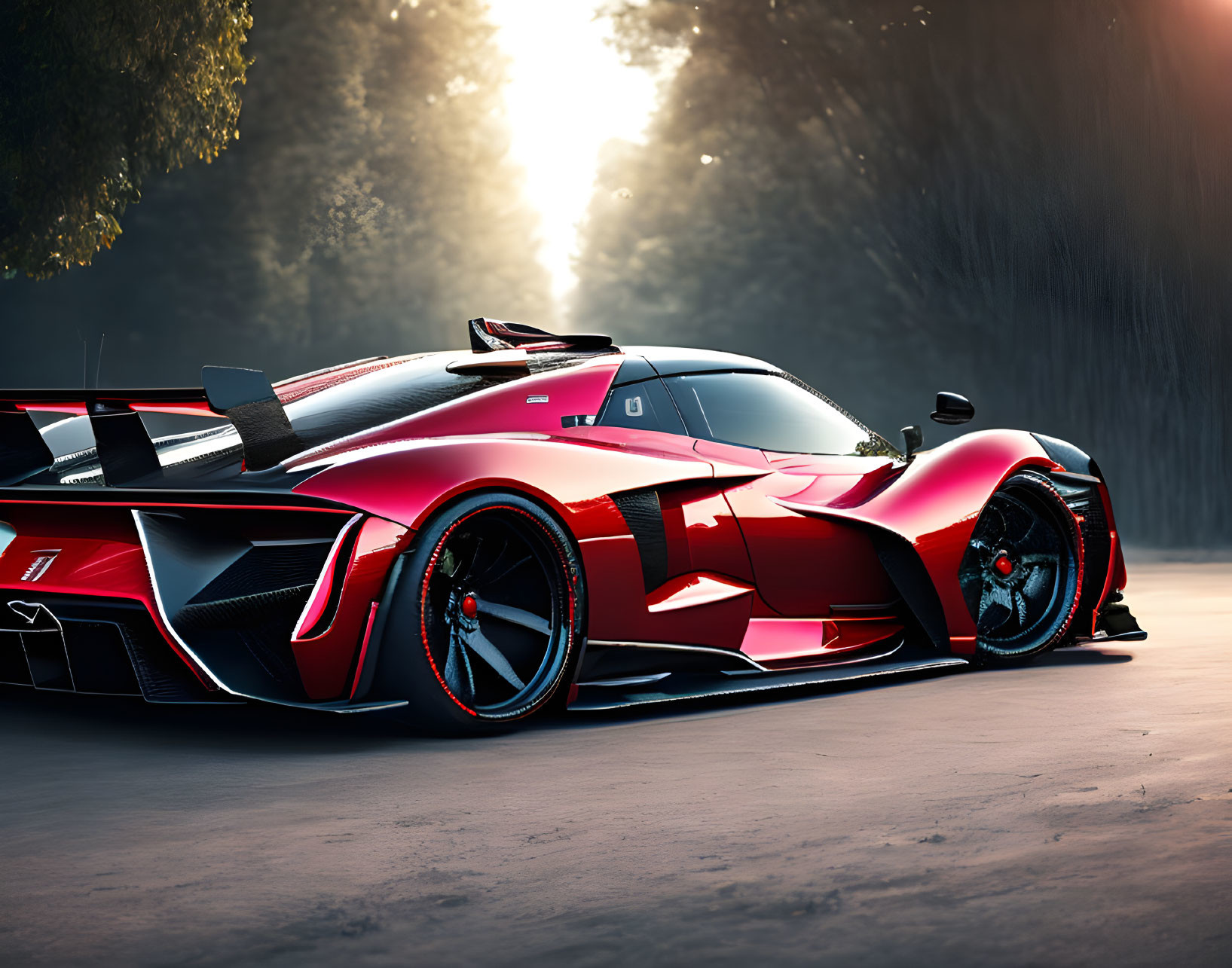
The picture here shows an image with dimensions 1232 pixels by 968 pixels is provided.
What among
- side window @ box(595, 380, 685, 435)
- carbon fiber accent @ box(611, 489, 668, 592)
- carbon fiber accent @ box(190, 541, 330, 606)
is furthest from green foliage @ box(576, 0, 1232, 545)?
carbon fiber accent @ box(190, 541, 330, 606)

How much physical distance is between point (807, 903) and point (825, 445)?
3.39 metres

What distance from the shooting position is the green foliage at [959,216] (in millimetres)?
21766

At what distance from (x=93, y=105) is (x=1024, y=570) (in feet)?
46.7

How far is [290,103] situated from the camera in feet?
129

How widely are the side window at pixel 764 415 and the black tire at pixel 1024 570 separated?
0.62 m

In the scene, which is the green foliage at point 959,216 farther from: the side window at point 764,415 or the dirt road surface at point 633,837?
the dirt road surface at point 633,837

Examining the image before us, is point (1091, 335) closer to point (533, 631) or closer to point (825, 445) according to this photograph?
point (825, 445)

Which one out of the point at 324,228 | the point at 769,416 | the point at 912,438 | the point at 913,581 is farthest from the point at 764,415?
the point at 324,228

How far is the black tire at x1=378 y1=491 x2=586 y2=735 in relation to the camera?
4.63 metres

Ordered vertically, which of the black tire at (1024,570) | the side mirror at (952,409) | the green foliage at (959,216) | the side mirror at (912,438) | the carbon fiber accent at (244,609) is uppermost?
the green foliage at (959,216)

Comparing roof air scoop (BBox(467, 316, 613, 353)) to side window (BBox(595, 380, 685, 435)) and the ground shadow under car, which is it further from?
the ground shadow under car

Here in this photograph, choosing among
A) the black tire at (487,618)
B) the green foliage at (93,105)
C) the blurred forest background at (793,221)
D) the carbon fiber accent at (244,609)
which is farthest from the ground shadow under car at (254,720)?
the blurred forest background at (793,221)

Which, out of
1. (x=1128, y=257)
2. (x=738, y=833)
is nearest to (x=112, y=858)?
(x=738, y=833)

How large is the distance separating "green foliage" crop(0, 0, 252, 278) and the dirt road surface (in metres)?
13.9
